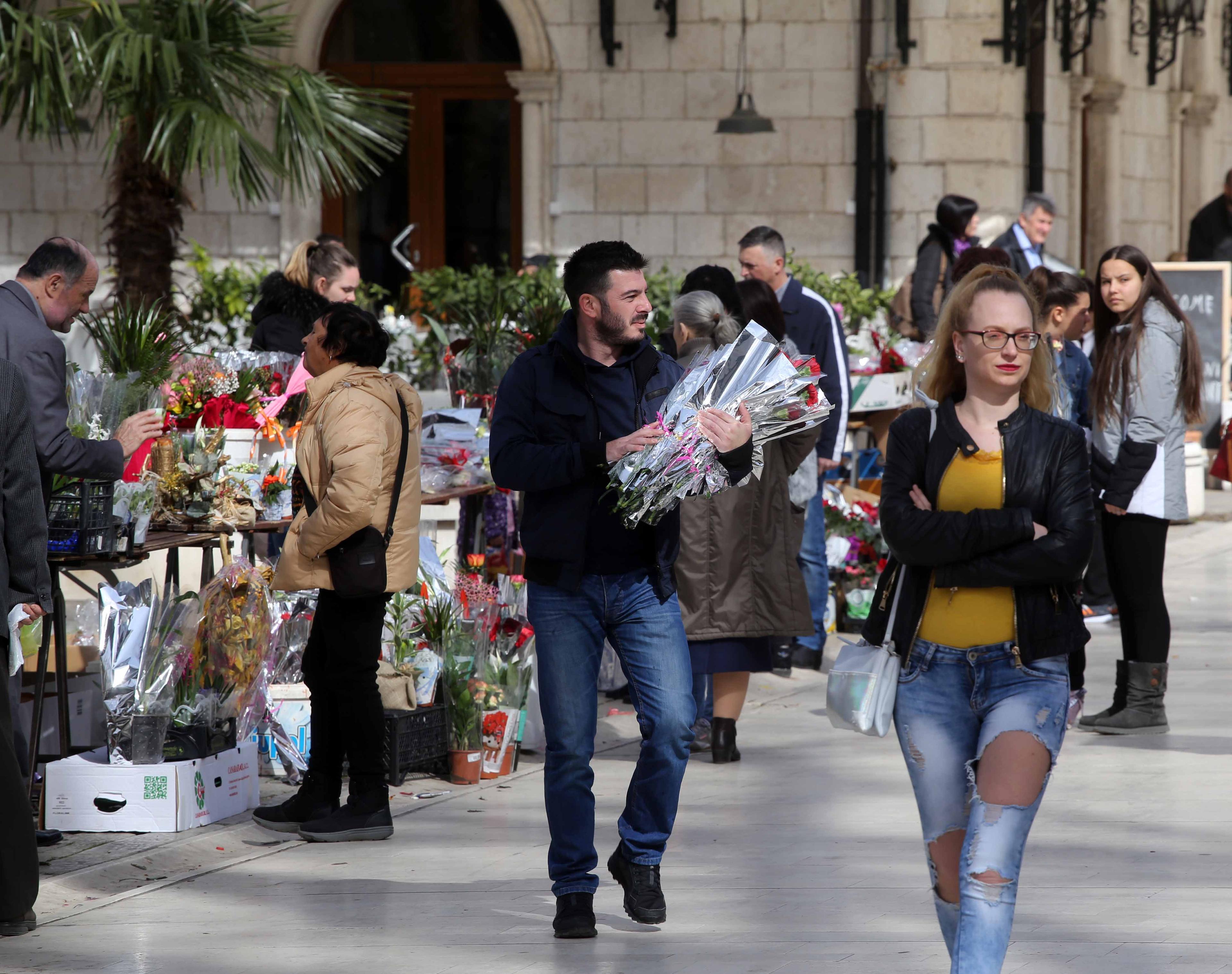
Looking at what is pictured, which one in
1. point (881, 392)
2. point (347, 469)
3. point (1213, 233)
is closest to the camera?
point (347, 469)

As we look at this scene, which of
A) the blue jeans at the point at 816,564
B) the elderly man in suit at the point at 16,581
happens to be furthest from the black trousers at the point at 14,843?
the blue jeans at the point at 816,564

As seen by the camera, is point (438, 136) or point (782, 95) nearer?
point (782, 95)

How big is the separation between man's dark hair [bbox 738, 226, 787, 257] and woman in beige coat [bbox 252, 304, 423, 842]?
2.86 metres

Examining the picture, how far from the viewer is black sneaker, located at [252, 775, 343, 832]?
608cm

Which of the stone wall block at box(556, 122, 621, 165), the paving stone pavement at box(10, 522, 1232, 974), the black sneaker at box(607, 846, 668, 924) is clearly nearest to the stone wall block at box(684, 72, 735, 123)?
the stone wall block at box(556, 122, 621, 165)

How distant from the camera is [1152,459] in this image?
23.1 feet

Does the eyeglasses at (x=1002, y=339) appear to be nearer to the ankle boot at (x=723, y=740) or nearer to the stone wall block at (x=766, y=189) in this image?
the ankle boot at (x=723, y=740)

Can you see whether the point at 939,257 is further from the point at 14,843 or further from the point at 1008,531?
the point at 14,843

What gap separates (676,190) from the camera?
54.5 feet

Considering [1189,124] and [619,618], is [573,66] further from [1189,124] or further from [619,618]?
[619,618]

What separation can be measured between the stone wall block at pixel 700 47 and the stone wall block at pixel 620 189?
108 centimetres

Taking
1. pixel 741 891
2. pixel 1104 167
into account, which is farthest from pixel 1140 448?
pixel 1104 167

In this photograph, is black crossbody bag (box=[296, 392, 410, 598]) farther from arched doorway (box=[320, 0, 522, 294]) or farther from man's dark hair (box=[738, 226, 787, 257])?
arched doorway (box=[320, 0, 522, 294])

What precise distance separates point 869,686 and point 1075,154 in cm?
1562
